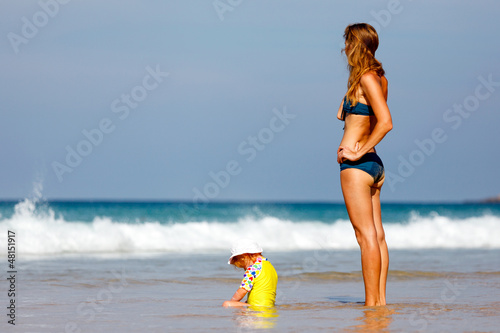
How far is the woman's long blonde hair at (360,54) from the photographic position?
4.82 m

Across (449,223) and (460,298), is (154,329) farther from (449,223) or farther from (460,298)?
(449,223)

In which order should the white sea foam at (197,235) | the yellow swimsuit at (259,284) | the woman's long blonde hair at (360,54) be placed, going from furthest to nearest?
the white sea foam at (197,235) < the yellow swimsuit at (259,284) < the woman's long blonde hair at (360,54)

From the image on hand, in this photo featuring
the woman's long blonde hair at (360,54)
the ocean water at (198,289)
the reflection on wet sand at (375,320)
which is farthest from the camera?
the woman's long blonde hair at (360,54)

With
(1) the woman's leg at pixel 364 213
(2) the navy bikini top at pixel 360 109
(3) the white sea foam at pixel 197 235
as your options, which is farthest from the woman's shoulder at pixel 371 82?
(3) the white sea foam at pixel 197 235

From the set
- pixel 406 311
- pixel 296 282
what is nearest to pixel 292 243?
pixel 296 282

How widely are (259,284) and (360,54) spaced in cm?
205

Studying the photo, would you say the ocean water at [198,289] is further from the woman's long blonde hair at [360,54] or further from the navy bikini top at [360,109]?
the woman's long blonde hair at [360,54]

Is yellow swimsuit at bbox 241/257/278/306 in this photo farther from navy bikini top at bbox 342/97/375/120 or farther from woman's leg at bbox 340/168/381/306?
navy bikini top at bbox 342/97/375/120

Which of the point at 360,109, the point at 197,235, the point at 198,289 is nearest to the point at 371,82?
the point at 360,109

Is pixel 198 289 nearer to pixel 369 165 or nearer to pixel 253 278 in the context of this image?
pixel 253 278

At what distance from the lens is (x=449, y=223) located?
2181cm

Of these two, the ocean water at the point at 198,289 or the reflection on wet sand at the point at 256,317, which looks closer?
the reflection on wet sand at the point at 256,317

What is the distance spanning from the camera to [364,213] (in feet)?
15.8

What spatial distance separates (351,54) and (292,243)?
521 inches
